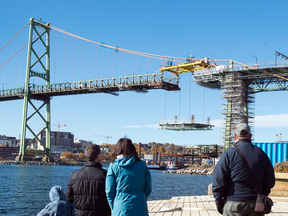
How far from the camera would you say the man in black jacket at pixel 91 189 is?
13.9 ft

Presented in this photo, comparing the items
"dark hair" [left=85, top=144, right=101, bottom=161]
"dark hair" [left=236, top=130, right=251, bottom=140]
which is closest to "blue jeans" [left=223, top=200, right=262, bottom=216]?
"dark hair" [left=236, top=130, right=251, bottom=140]

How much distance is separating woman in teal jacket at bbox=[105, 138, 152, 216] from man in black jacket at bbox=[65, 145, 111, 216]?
0.96 feet

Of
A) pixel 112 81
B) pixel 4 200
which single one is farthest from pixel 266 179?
pixel 112 81

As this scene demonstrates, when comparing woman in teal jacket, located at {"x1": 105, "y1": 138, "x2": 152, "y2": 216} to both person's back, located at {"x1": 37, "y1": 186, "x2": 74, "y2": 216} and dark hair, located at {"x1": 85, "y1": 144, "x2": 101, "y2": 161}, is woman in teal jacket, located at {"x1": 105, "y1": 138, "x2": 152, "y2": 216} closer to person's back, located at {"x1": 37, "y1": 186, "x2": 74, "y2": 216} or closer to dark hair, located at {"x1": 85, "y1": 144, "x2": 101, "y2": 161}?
dark hair, located at {"x1": 85, "y1": 144, "x2": 101, "y2": 161}

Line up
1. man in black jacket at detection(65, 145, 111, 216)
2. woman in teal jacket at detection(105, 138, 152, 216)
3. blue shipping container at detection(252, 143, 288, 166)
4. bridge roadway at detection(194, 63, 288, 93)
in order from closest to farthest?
woman in teal jacket at detection(105, 138, 152, 216) → man in black jacket at detection(65, 145, 111, 216) → blue shipping container at detection(252, 143, 288, 166) → bridge roadway at detection(194, 63, 288, 93)

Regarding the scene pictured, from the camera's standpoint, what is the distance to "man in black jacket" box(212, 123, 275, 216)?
149 inches

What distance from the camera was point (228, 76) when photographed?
4819 cm

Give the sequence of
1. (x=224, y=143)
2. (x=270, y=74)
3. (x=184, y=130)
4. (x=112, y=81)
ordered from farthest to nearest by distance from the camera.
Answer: (x=184, y=130), (x=112, y=81), (x=224, y=143), (x=270, y=74)

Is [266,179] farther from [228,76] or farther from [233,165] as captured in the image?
[228,76]

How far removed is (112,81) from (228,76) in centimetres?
2110

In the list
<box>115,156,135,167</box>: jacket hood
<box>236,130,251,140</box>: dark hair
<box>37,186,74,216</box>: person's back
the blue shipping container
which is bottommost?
<box>37,186,74,216</box>: person's back

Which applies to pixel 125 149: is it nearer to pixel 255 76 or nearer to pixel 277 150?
pixel 277 150

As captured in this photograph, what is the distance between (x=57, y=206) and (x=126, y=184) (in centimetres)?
99

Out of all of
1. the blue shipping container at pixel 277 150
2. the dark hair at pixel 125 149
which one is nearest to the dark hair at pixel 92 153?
the dark hair at pixel 125 149
